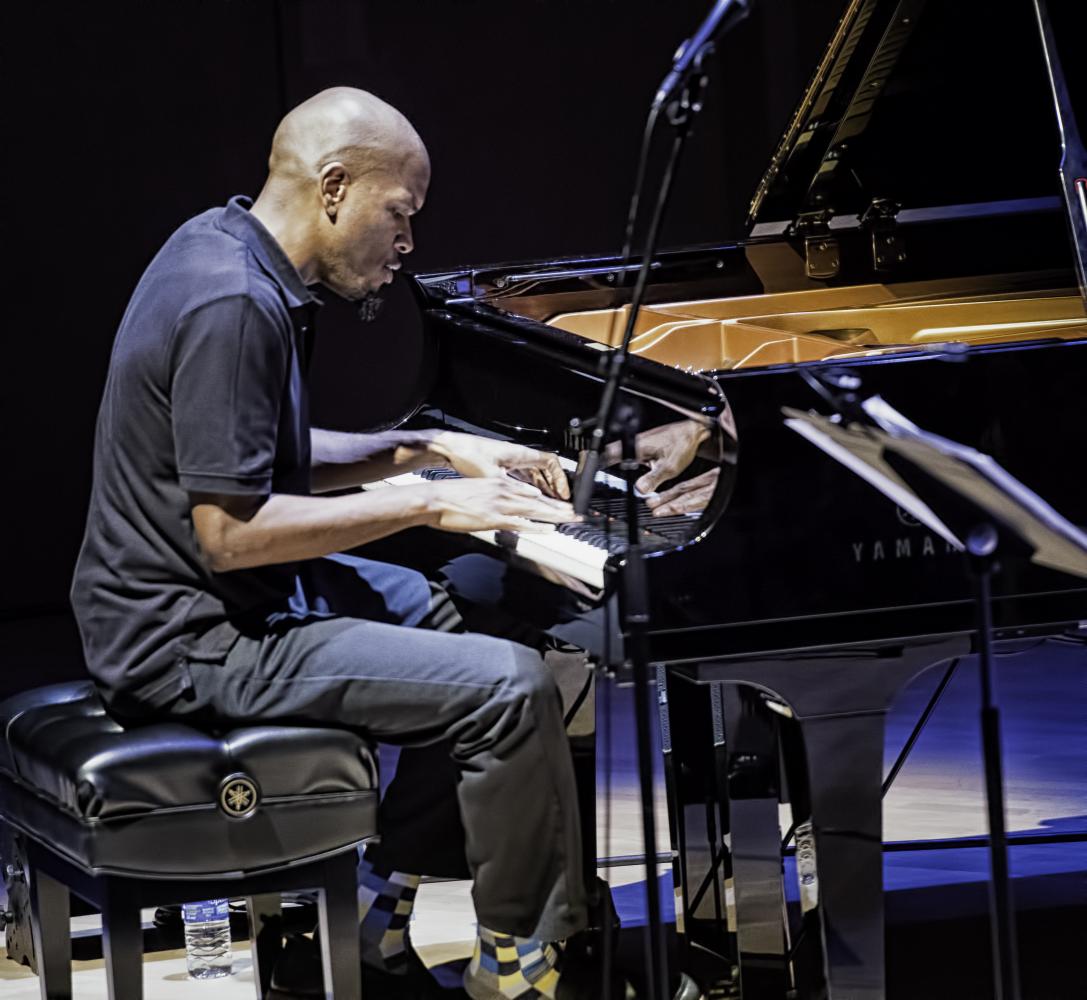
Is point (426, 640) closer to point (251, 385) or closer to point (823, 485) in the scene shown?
point (251, 385)

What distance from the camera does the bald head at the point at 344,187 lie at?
2.42m

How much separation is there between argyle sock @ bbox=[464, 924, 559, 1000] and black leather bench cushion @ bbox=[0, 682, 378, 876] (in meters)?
0.40

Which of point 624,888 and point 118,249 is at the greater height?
point 118,249

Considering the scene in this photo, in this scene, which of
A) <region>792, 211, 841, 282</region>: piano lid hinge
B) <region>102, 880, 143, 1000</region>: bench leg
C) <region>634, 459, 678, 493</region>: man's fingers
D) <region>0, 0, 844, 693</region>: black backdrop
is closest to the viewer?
<region>102, 880, 143, 1000</region>: bench leg

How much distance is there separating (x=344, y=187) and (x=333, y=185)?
2cm

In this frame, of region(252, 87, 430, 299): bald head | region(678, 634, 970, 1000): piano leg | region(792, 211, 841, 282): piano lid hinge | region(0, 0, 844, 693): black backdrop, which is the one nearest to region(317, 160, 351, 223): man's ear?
region(252, 87, 430, 299): bald head

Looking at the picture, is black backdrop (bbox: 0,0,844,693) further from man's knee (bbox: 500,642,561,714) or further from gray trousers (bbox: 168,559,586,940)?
man's knee (bbox: 500,642,561,714)

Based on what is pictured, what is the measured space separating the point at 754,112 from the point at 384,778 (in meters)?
4.30

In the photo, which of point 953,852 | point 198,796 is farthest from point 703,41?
point 953,852

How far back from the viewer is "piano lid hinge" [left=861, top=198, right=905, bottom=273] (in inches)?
139

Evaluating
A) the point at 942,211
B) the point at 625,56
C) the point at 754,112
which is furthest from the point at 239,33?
the point at 942,211

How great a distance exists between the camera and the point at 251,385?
2215 mm

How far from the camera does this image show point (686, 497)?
2549 mm

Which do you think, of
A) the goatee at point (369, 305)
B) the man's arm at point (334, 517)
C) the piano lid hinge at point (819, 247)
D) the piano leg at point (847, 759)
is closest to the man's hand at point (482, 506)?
the man's arm at point (334, 517)
